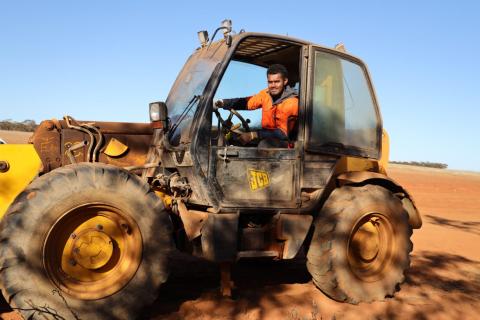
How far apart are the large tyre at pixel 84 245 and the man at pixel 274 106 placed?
1.35m

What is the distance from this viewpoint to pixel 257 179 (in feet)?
14.6

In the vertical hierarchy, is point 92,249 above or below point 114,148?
below

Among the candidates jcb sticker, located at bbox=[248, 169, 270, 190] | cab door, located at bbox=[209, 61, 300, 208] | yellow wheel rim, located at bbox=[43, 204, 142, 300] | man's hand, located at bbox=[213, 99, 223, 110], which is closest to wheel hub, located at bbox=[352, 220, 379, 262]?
cab door, located at bbox=[209, 61, 300, 208]

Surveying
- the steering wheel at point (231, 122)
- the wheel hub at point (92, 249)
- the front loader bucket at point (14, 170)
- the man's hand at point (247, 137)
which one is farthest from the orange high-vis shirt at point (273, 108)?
the front loader bucket at point (14, 170)

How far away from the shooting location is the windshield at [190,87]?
4.49 metres

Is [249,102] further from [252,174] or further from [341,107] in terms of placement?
[252,174]

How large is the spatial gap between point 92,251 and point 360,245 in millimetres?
2699

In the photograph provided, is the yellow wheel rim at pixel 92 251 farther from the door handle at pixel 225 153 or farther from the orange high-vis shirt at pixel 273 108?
the orange high-vis shirt at pixel 273 108

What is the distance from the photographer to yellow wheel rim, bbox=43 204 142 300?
3.63 meters

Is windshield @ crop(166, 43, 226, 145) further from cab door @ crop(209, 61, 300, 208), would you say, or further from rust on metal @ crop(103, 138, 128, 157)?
rust on metal @ crop(103, 138, 128, 157)

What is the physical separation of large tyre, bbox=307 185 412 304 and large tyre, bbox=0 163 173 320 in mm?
1620

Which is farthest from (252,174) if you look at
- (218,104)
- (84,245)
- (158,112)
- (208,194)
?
(84,245)

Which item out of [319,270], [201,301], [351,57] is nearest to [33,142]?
[201,301]

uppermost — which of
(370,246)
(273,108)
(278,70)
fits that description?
(278,70)
